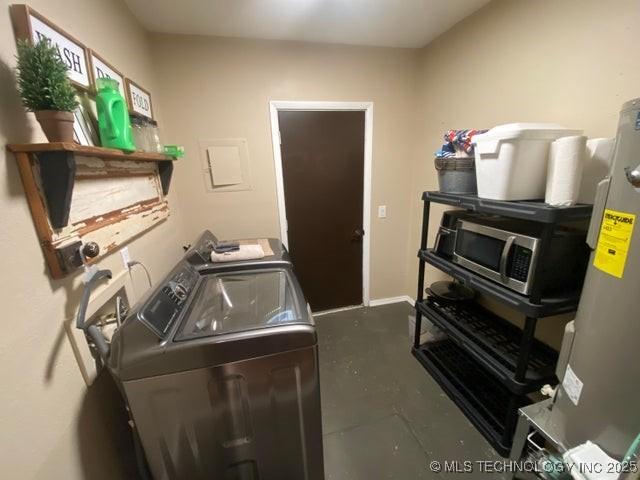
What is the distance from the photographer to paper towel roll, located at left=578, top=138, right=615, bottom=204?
3.59 feet

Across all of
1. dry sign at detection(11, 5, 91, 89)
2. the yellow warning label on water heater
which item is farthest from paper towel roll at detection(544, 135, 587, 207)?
dry sign at detection(11, 5, 91, 89)

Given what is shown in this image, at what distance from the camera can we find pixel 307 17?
1736 millimetres

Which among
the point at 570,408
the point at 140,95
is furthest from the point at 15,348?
the point at 570,408

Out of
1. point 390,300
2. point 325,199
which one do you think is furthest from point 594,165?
point 390,300

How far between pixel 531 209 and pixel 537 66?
0.96 m

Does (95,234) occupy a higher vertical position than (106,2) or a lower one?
lower

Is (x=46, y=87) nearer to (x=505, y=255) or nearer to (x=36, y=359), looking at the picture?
(x=36, y=359)

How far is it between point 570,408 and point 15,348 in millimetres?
1719

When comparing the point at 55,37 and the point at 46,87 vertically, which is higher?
the point at 55,37

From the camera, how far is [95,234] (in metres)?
0.95

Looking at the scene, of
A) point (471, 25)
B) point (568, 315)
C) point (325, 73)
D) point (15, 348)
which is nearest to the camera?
point (15, 348)

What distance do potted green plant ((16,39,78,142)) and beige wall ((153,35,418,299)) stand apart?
4.79 feet

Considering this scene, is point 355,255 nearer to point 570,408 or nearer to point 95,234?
point 570,408

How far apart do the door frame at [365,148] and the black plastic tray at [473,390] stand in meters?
0.99
